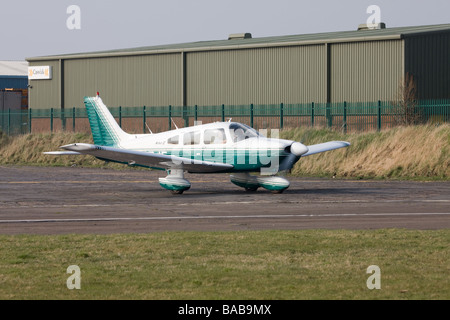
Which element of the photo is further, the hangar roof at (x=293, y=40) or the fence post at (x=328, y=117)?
the hangar roof at (x=293, y=40)

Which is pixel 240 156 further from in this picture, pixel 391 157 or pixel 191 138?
pixel 391 157

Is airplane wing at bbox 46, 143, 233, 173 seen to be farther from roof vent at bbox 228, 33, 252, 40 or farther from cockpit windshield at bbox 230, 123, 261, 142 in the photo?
roof vent at bbox 228, 33, 252, 40

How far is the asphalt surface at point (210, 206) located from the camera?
651 inches

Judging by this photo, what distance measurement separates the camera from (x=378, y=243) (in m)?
13.6

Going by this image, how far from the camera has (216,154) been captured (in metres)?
24.4

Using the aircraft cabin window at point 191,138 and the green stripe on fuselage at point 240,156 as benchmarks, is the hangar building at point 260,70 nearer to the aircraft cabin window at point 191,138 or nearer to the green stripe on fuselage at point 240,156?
the aircraft cabin window at point 191,138

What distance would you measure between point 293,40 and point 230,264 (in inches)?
1753

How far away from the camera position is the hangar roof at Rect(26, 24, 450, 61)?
163 ft

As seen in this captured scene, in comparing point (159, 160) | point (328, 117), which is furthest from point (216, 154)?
point (328, 117)

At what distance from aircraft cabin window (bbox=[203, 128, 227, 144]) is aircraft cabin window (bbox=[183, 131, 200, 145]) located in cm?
25

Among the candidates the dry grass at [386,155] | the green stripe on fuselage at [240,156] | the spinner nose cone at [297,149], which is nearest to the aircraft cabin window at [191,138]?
the green stripe on fuselage at [240,156]

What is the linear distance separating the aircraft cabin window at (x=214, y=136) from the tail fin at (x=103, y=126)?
3.47 metres

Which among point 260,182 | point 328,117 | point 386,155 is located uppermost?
point 328,117
